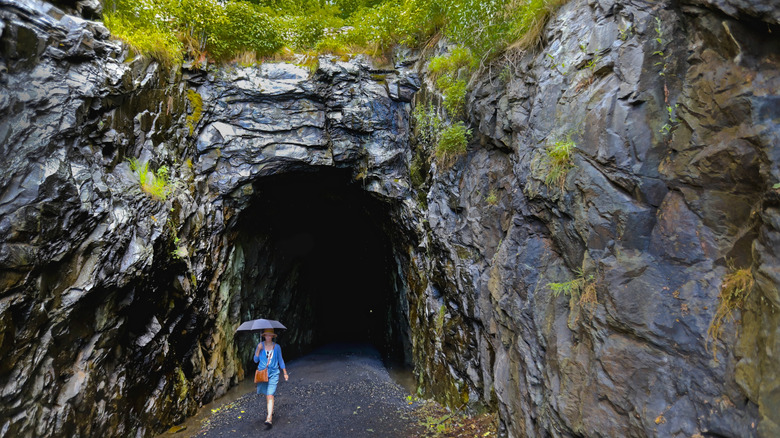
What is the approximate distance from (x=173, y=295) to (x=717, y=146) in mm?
7315

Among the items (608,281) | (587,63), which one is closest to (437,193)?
(587,63)

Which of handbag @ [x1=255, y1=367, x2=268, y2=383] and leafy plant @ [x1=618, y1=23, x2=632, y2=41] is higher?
leafy plant @ [x1=618, y1=23, x2=632, y2=41]

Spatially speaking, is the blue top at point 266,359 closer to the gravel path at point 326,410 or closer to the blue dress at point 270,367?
the blue dress at point 270,367

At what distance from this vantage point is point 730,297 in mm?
2689

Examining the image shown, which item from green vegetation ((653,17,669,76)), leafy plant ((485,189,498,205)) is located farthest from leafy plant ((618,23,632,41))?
leafy plant ((485,189,498,205))

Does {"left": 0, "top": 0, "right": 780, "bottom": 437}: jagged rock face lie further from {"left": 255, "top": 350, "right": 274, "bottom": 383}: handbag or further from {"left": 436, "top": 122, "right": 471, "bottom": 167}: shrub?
{"left": 255, "top": 350, "right": 274, "bottom": 383}: handbag

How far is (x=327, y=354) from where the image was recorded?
13.5 meters

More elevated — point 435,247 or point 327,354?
point 435,247

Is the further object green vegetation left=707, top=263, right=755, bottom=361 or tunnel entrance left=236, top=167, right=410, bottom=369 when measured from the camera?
tunnel entrance left=236, top=167, right=410, bottom=369

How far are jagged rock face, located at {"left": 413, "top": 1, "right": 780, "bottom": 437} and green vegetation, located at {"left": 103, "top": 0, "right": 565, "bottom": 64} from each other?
0.96 metres

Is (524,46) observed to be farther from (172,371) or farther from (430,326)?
(172,371)

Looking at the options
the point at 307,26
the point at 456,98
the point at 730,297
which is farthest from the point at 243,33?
the point at 730,297

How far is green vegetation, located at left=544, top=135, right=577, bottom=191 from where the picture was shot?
4117mm

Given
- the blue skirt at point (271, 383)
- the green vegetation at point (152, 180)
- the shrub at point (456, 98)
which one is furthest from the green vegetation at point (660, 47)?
the green vegetation at point (152, 180)
